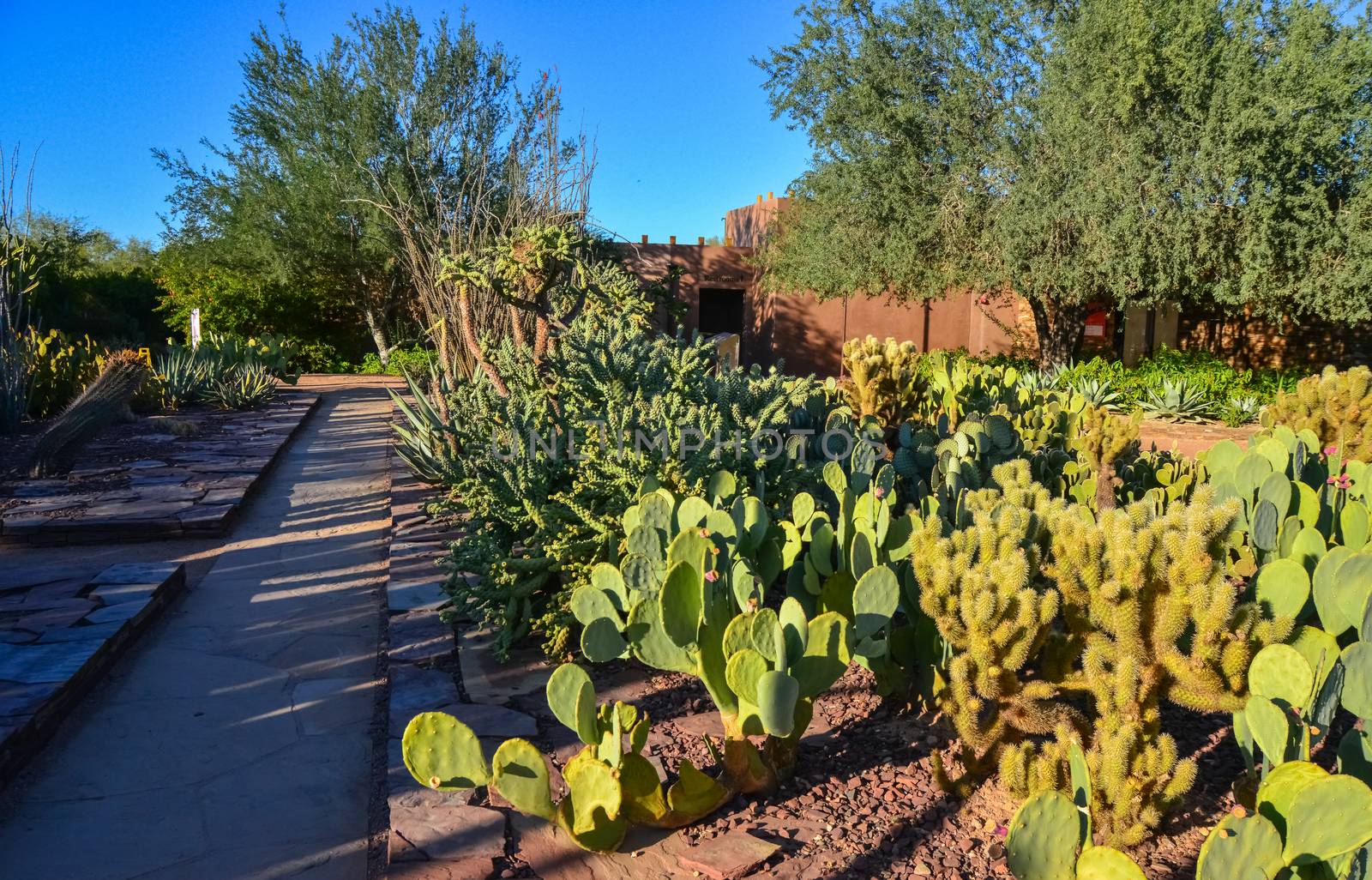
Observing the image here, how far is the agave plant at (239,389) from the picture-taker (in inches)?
471

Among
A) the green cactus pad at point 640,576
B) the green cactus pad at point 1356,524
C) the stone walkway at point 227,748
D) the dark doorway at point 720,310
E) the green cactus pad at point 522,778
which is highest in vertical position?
the dark doorway at point 720,310

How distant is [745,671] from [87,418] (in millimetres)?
7831

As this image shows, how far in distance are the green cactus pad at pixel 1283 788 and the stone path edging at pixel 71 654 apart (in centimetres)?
333

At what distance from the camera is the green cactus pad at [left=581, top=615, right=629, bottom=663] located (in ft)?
8.59

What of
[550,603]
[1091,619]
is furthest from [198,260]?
[1091,619]

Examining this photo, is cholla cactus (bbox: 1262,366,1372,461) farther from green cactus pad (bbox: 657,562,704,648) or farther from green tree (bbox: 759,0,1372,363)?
green tree (bbox: 759,0,1372,363)

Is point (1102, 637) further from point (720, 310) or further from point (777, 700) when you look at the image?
point (720, 310)

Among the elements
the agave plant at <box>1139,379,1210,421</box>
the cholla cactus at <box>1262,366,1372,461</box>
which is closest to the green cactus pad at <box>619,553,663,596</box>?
the cholla cactus at <box>1262,366,1372,461</box>

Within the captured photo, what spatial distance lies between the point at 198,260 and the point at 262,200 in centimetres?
244

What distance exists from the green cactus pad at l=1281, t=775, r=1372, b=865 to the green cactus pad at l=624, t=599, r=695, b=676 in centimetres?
145

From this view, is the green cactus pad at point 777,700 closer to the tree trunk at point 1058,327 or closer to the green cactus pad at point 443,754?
the green cactus pad at point 443,754

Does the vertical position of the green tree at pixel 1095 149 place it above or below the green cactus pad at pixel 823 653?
above

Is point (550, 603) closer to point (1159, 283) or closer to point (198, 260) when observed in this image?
point (1159, 283)

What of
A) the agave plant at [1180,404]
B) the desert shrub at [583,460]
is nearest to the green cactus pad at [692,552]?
the desert shrub at [583,460]
